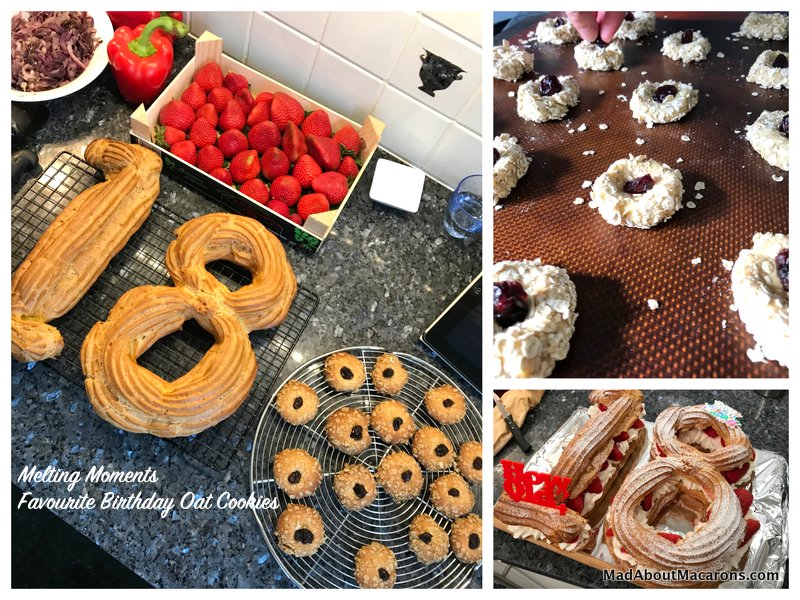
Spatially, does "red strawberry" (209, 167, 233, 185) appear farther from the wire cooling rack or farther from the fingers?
the fingers

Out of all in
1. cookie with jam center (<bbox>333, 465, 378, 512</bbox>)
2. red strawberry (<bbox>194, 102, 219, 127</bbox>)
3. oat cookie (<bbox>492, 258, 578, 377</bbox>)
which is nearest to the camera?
oat cookie (<bbox>492, 258, 578, 377</bbox>)

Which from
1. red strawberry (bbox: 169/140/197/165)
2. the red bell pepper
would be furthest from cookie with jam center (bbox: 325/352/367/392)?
the red bell pepper

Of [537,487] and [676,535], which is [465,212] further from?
[676,535]

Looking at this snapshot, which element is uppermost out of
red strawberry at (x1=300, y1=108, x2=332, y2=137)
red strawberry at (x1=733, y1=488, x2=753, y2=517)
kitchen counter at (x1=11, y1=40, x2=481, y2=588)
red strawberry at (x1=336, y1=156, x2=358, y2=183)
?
red strawberry at (x1=733, y1=488, x2=753, y2=517)

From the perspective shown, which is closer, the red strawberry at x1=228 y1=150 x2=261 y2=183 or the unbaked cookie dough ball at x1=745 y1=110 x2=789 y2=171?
the unbaked cookie dough ball at x1=745 y1=110 x2=789 y2=171

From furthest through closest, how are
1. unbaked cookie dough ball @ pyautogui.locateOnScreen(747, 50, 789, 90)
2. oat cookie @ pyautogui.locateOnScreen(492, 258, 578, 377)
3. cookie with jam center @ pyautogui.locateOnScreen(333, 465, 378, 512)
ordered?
unbaked cookie dough ball @ pyautogui.locateOnScreen(747, 50, 789, 90) → cookie with jam center @ pyautogui.locateOnScreen(333, 465, 378, 512) → oat cookie @ pyautogui.locateOnScreen(492, 258, 578, 377)

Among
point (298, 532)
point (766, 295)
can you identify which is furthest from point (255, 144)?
point (766, 295)

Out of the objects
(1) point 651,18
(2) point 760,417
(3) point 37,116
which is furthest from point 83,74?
(2) point 760,417
